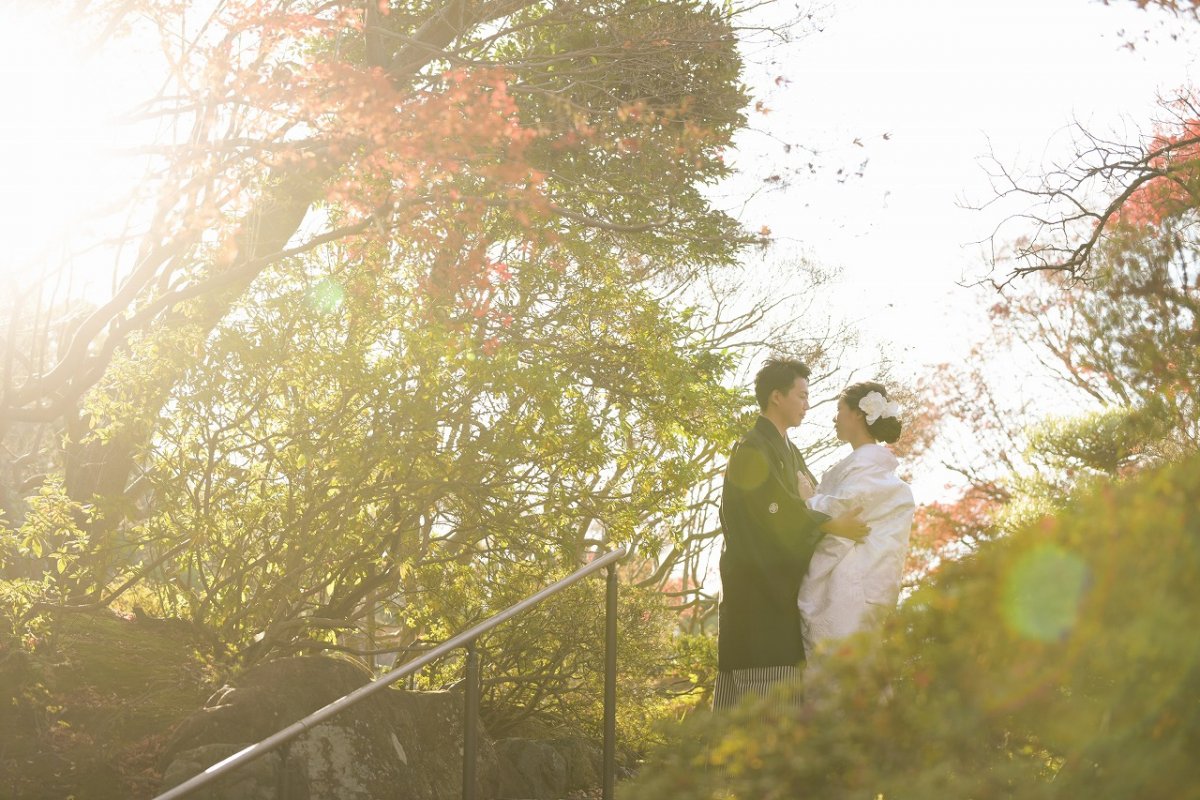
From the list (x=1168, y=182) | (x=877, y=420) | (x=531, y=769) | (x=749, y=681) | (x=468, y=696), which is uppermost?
(x=1168, y=182)

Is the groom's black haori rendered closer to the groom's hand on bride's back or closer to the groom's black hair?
the groom's hand on bride's back

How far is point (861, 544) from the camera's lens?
4371mm

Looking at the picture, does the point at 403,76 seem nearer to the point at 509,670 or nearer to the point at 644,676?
the point at 509,670

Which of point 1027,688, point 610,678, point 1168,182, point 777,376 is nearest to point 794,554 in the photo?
point 777,376

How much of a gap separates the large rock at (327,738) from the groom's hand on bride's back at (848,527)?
234 centimetres

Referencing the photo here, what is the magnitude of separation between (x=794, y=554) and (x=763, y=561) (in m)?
0.12

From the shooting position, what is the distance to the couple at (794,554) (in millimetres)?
4324

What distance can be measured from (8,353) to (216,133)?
154 centimetres

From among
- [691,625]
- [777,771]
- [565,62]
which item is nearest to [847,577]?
[777,771]

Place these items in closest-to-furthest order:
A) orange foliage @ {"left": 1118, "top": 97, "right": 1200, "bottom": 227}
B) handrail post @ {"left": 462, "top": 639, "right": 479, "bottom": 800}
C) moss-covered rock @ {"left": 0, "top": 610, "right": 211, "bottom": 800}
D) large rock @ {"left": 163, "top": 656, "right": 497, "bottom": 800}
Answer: handrail post @ {"left": 462, "top": 639, "right": 479, "bottom": 800} < large rock @ {"left": 163, "top": 656, "right": 497, "bottom": 800} < moss-covered rock @ {"left": 0, "top": 610, "right": 211, "bottom": 800} < orange foliage @ {"left": 1118, "top": 97, "right": 1200, "bottom": 227}

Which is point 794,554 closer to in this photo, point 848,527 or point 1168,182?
point 848,527

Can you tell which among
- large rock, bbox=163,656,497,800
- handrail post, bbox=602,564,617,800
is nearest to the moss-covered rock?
large rock, bbox=163,656,497,800

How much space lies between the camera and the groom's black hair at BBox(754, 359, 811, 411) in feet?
15.3

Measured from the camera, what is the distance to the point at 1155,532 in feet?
6.02
